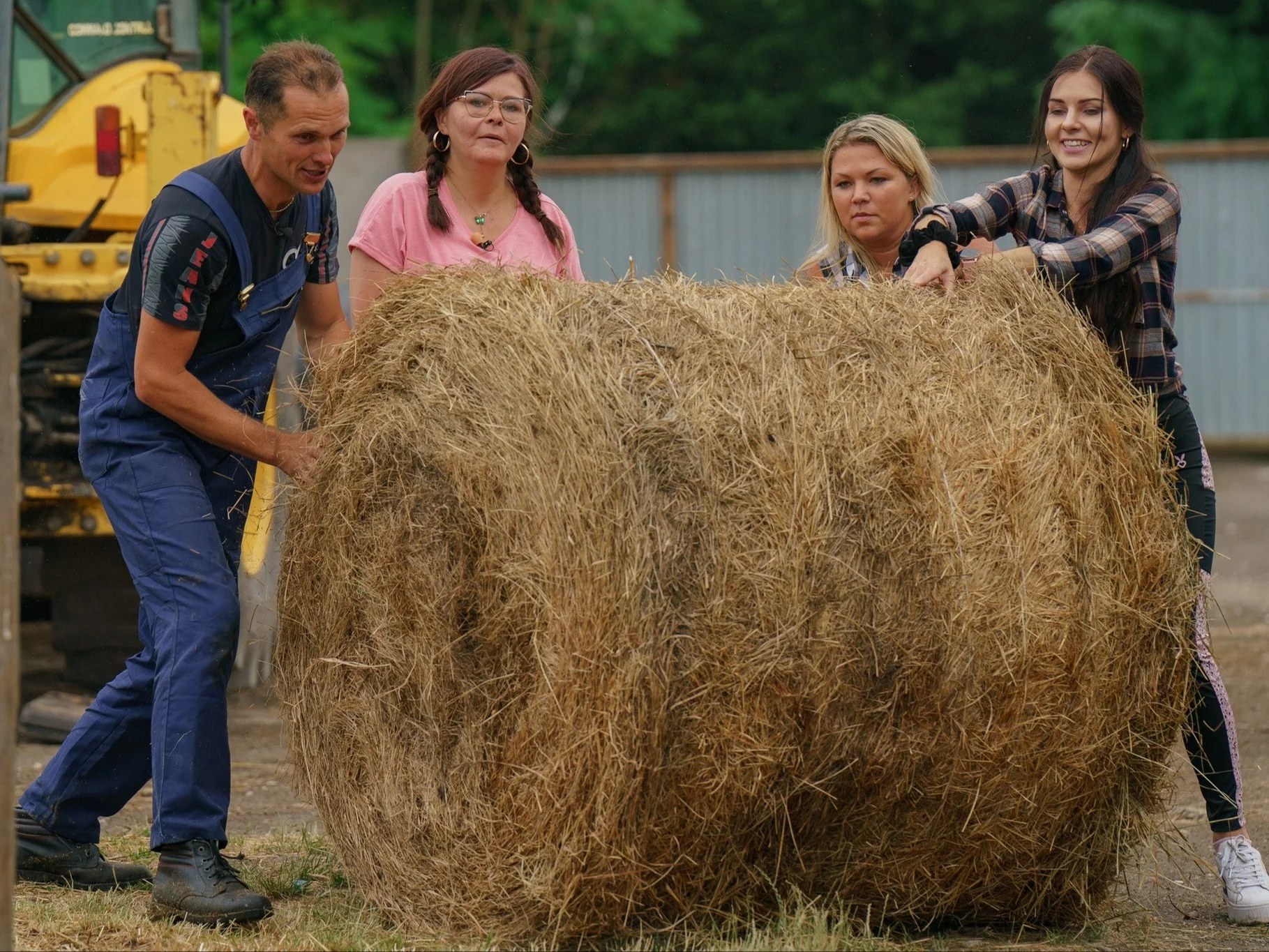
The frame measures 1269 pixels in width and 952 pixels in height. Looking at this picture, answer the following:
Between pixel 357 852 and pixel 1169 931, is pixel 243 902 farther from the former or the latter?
Answer: pixel 1169 931

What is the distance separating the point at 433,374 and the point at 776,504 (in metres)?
0.90

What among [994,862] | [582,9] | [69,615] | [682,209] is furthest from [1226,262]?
[994,862]

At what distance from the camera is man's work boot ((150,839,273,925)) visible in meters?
3.72

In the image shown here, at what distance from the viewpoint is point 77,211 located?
6.66 m

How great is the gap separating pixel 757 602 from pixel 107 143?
4469 millimetres

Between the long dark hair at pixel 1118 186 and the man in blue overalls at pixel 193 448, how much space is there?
1863 mm

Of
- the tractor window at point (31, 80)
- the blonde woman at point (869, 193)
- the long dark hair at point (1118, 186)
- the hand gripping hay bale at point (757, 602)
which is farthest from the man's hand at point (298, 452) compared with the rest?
the tractor window at point (31, 80)

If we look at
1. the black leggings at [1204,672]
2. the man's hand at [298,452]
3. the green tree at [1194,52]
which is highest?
the green tree at [1194,52]

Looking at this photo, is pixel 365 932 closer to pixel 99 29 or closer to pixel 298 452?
pixel 298 452

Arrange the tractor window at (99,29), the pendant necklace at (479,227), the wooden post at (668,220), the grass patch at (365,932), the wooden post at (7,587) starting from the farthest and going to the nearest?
the wooden post at (668,220) → the tractor window at (99,29) → the pendant necklace at (479,227) → the grass patch at (365,932) → the wooden post at (7,587)

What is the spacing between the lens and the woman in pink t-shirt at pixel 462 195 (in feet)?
13.6

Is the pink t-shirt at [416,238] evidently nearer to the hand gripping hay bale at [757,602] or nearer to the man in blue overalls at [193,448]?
the man in blue overalls at [193,448]

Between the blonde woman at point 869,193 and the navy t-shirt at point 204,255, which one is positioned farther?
the blonde woman at point 869,193

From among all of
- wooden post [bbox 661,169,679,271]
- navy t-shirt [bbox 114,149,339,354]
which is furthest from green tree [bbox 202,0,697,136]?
navy t-shirt [bbox 114,149,339,354]
